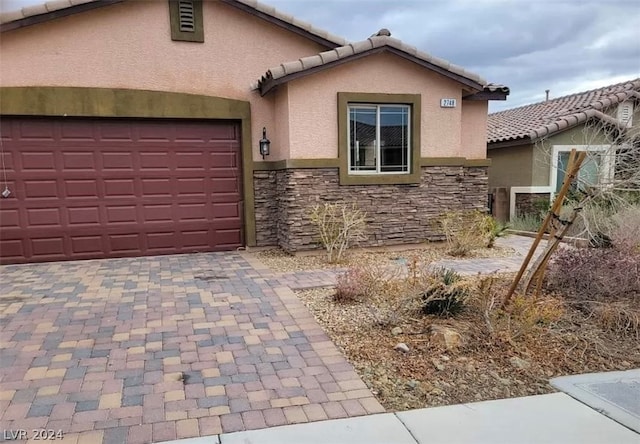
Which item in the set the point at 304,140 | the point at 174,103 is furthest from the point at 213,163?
the point at 304,140

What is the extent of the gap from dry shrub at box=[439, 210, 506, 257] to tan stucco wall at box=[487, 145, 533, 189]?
5.18 metres

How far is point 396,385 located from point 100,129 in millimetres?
7439

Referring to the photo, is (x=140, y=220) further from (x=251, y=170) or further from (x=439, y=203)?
(x=439, y=203)

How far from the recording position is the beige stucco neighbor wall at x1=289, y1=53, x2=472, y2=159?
8242mm

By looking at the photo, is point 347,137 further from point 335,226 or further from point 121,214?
point 121,214

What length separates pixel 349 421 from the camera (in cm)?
295

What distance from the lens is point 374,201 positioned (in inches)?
344

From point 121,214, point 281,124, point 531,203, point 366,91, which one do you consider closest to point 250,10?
point 281,124

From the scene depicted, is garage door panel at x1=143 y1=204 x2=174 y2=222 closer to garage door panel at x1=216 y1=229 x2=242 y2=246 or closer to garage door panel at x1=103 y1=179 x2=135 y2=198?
garage door panel at x1=103 y1=179 x2=135 y2=198

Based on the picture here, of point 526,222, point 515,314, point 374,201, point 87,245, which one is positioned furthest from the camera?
point 526,222

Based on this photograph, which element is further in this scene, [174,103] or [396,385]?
[174,103]

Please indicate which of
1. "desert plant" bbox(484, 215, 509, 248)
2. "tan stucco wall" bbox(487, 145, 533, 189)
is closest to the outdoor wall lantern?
"desert plant" bbox(484, 215, 509, 248)

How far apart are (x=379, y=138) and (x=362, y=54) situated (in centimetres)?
162

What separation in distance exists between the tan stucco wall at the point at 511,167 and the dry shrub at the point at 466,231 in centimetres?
518
